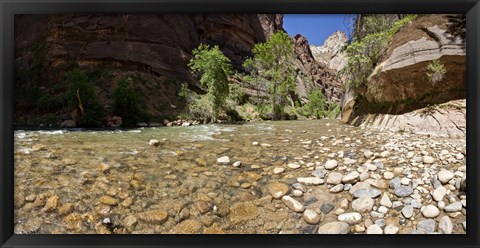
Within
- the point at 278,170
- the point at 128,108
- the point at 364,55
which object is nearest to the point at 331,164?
the point at 278,170

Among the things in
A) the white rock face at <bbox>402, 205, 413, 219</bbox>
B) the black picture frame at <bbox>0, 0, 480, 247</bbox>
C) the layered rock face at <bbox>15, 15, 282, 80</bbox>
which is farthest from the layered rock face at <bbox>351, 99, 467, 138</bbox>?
the layered rock face at <bbox>15, 15, 282, 80</bbox>

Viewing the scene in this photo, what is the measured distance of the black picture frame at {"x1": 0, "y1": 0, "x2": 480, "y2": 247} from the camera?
5.61ft

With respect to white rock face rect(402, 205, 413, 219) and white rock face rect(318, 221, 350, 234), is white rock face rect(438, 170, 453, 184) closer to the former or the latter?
white rock face rect(402, 205, 413, 219)

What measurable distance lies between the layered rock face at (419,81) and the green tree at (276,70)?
974 cm

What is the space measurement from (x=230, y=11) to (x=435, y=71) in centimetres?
344

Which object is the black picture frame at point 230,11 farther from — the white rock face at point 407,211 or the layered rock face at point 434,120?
the layered rock face at point 434,120

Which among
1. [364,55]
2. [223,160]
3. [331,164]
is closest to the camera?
[331,164]

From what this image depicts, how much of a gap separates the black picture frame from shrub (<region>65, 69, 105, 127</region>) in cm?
621

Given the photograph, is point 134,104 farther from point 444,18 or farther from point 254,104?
point 444,18

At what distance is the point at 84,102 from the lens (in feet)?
30.2

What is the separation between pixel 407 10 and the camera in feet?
6.21

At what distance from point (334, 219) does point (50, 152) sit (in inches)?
136

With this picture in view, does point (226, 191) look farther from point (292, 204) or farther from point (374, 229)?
point (374, 229)

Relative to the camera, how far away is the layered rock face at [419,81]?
290 cm
